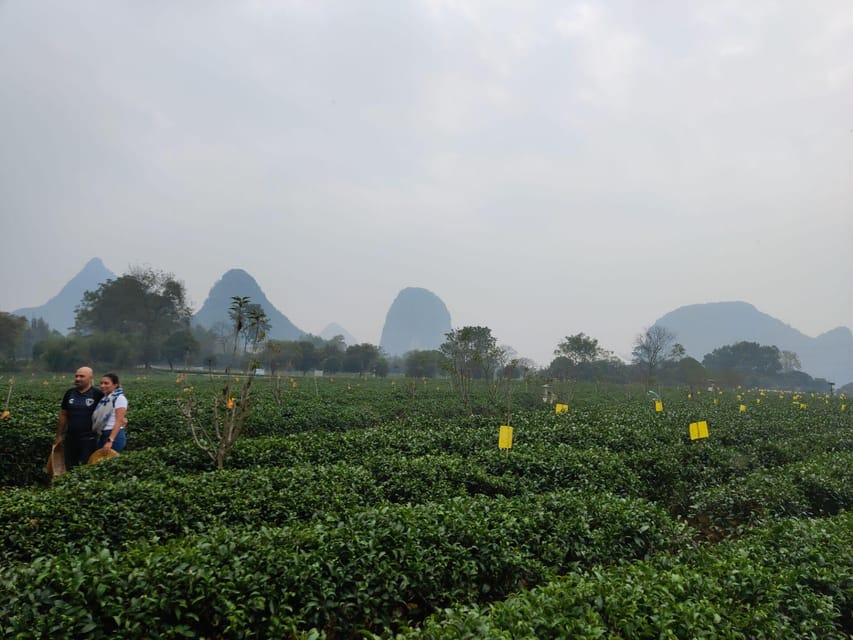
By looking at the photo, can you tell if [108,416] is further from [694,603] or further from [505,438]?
[694,603]

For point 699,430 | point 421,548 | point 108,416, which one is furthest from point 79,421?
point 699,430

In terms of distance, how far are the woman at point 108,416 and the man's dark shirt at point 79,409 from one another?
70 mm

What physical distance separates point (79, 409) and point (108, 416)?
0.36m

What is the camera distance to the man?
21.1 feet

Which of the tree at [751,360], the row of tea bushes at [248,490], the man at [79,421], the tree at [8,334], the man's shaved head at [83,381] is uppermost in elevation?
the tree at [751,360]

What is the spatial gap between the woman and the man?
77mm

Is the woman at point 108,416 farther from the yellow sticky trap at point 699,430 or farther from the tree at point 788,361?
the tree at point 788,361

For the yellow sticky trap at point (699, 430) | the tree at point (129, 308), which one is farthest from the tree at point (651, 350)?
the tree at point (129, 308)

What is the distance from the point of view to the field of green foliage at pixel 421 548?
266cm

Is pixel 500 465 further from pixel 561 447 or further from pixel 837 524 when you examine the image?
pixel 837 524

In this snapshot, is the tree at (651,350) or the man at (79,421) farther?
the tree at (651,350)

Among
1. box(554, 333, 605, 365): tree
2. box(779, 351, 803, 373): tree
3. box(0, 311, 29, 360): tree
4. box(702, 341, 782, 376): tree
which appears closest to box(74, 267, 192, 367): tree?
box(0, 311, 29, 360): tree

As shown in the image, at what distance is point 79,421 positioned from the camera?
6469 mm

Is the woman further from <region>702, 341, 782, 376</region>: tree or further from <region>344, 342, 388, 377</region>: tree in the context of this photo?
Answer: <region>702, 341, 782, 376</region>: tree
